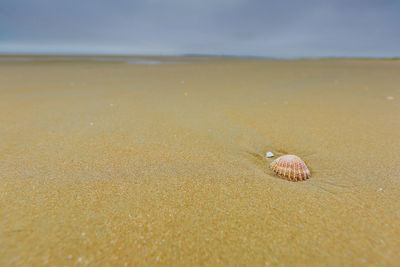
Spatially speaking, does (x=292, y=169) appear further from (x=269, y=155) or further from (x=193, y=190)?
(x=193, y=190)

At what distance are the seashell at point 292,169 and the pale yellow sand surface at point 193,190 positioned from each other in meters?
0.06

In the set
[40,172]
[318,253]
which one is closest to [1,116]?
[40,172]

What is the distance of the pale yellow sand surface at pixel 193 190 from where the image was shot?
87 centimetres

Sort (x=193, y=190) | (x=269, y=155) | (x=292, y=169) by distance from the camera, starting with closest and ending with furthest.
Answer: (x=193, y=190)
(x=292, y=169)
(x=269, y=155)

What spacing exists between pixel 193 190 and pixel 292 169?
2.50ft

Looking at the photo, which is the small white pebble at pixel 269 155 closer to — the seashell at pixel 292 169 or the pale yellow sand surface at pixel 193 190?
the pale yellow sand surface at pixel 193 190

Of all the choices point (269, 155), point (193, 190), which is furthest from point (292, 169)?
point (193, 190)

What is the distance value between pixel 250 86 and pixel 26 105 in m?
4.19

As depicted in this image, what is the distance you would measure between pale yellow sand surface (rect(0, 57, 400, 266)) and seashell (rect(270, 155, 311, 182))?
2.2 inches

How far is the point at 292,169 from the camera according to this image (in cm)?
148

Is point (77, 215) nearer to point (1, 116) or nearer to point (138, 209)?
point (138, 209)

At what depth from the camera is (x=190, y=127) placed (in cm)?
229

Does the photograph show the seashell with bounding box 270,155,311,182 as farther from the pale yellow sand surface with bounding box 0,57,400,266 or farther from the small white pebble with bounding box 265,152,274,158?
the small white pebble with bounding box 265,152,274,158

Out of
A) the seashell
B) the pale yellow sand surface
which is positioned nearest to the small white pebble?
the pale yellow sand surface
